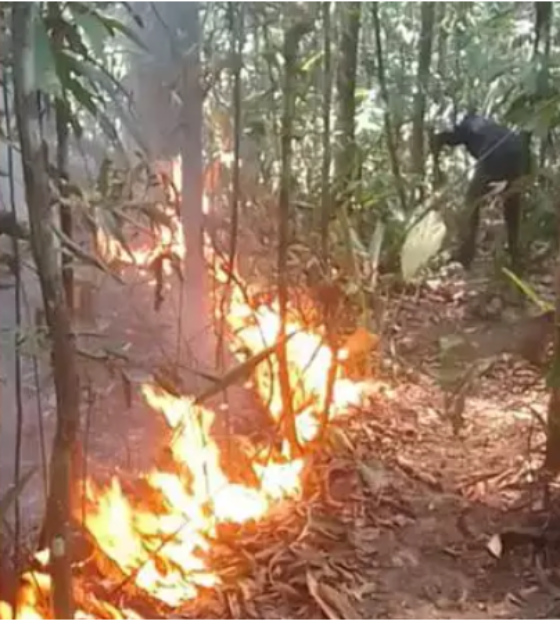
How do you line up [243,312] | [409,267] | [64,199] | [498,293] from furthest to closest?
[498,293]
[409,267]
[243,312]
[64,199]

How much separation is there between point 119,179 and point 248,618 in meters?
0.63

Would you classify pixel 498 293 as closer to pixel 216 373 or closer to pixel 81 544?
pixel 216 373

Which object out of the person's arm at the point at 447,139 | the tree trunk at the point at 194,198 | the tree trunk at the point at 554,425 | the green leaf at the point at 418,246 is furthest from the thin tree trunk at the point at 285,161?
the person's arm at the point at 447,139

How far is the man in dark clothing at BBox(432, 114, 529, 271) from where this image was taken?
2.85 meters

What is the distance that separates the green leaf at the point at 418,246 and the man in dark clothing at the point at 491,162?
20 cm

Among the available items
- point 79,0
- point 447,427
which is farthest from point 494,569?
point 79,0

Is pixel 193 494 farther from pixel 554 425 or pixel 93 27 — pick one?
pixel 93 27

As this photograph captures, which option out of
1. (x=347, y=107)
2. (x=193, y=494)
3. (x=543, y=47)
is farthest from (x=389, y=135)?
(x=193, y=494)

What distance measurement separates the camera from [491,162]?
287 centimetres

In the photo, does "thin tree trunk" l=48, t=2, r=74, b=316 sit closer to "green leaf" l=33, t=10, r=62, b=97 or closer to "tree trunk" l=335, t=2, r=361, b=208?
"green leaf" l=33, t=10, r=62, b=97

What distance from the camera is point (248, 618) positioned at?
161cm

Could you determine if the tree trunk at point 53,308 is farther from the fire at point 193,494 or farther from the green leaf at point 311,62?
the green leaf at point 311,62

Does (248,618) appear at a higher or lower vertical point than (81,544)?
lower

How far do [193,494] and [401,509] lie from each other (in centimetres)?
37
